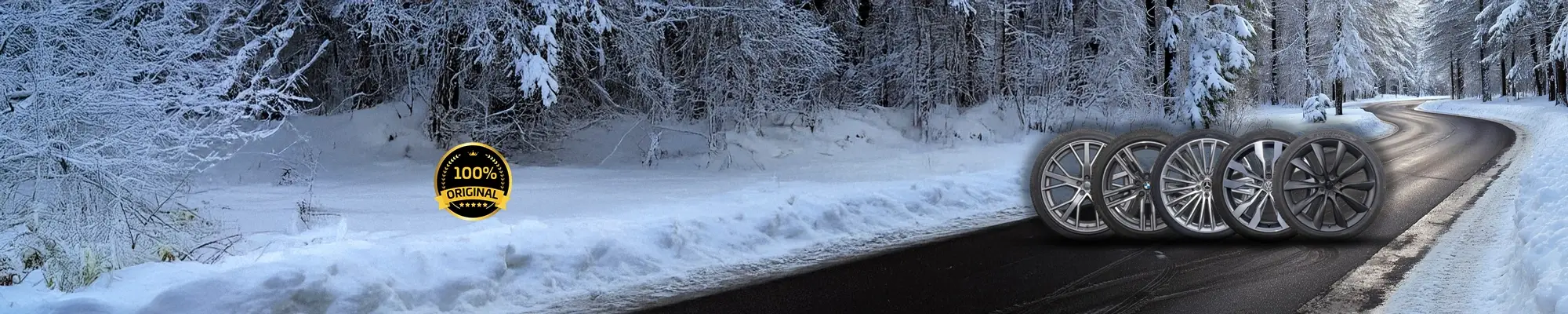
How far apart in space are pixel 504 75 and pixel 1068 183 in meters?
9.30

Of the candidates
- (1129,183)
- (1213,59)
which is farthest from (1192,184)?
(1213,59)

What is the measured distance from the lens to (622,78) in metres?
17.5

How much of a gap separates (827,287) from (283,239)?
4.39m

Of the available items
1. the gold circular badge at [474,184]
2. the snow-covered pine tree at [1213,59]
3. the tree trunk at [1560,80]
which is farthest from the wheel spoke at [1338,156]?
the tree trunk at [1560,80]

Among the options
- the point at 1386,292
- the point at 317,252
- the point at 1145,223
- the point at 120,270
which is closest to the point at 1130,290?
the point at 1386,292

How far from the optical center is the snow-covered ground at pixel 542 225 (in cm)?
610

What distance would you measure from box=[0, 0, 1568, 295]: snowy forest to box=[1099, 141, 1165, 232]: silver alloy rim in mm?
6798

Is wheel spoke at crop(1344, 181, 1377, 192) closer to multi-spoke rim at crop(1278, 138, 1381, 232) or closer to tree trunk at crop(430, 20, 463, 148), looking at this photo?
multi-spoke rim at crop(1278, 138, 1381, 232)

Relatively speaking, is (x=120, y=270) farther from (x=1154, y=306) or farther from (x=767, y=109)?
(x=767, y=109)

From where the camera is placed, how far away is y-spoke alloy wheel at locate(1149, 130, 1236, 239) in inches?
322

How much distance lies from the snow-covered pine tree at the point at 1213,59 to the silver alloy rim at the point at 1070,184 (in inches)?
596

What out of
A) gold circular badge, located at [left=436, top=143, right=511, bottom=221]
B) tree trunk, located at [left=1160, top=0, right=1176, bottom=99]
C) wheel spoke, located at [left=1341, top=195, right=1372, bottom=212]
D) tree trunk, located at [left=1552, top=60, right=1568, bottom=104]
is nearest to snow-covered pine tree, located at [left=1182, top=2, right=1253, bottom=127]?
tree trunk, located at [left=1160, top=0, right=1176, bottom=99]

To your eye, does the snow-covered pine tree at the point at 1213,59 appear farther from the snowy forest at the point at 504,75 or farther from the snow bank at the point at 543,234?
the snow bank at the point at 543,234

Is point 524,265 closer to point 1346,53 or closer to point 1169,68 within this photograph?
point 1169,68
